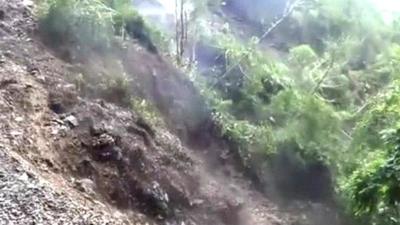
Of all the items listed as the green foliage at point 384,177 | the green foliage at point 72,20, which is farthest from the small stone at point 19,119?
the green foliage at point 384,177

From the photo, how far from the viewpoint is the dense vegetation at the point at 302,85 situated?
699cm

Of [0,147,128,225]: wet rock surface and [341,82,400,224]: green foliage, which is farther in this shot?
[0,147,128,225]: wet rock surface

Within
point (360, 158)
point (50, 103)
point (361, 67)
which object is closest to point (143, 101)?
point (50, 103)

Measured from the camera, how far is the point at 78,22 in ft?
23.2

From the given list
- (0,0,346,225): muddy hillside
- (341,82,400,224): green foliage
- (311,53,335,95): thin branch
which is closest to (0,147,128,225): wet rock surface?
(0,0,346,225): muddy hillside

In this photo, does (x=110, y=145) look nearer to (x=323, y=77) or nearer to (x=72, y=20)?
(x=72, y=20)

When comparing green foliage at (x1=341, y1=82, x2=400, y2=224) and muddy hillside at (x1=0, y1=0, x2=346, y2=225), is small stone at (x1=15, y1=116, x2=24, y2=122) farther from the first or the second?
green foliage at (x1=341, y1=82, x2=400, y2=224)

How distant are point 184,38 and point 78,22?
2260 millimetres

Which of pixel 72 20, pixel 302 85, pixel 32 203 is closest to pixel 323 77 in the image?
pixel 302 85

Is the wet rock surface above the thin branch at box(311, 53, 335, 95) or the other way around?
the other way around

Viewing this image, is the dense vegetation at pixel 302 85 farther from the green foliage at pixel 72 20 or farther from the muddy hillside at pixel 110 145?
the muddy hillside at pixel 110 145

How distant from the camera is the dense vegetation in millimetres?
6992

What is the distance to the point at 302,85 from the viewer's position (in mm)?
Answer: 9109

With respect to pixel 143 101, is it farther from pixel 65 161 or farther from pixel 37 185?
pixel 37 185
